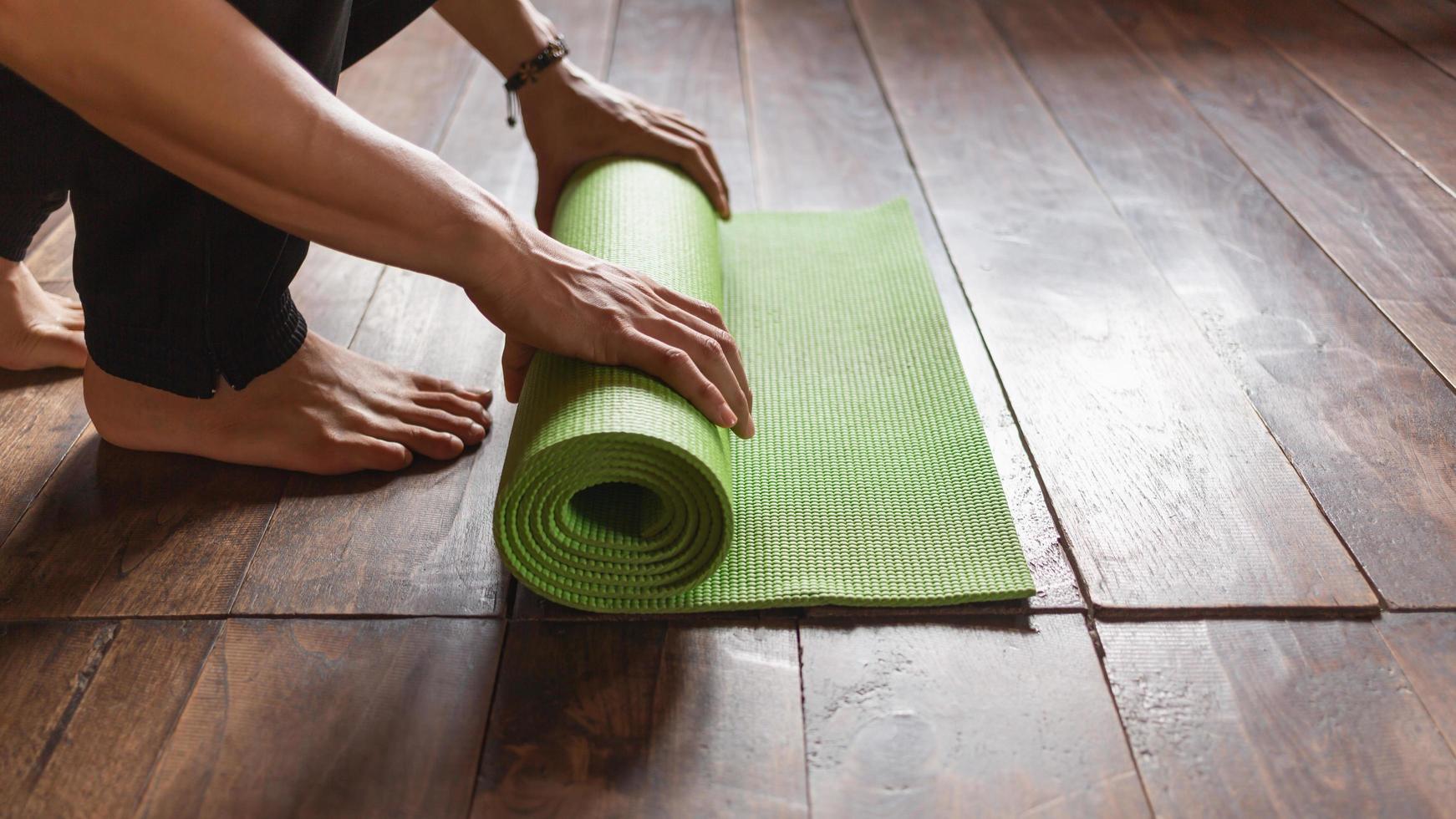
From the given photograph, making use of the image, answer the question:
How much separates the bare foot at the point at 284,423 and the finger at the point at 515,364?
0.42 ft

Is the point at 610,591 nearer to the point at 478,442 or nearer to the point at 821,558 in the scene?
the point at 821,558

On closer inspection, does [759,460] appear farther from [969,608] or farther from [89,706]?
[89,706]

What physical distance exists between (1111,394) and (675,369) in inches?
26.0

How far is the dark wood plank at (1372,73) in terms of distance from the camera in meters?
2.10

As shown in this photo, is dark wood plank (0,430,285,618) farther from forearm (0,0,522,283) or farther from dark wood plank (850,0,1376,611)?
dark wood plank (850,0,1376,611)

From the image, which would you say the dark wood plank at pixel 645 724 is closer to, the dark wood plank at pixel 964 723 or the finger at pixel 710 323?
the dark wood plank at pixel 964 723

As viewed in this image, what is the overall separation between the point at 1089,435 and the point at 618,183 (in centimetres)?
68

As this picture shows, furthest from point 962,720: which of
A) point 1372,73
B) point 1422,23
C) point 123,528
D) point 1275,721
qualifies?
point 1422,23

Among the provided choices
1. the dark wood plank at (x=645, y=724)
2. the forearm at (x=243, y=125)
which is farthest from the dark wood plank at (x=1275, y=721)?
the forearm at (x=243, y=125)

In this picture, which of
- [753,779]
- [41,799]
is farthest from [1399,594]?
[41,799]

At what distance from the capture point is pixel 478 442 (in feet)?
4.55

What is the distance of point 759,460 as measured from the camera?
131 cm

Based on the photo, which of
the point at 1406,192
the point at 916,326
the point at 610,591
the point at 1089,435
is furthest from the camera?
the point at 1406,192

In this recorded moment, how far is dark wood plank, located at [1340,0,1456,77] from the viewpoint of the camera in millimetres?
2465
